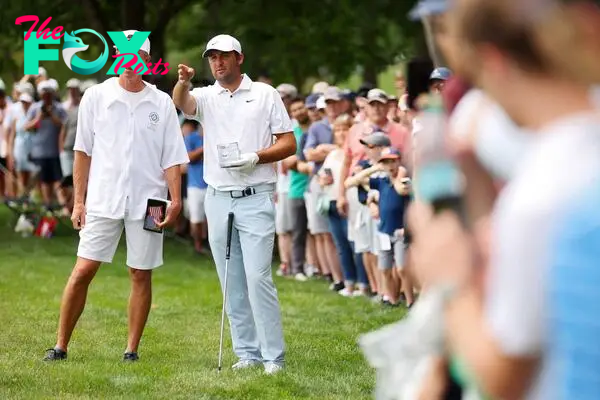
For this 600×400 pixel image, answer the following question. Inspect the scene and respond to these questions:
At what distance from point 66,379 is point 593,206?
22.2ft

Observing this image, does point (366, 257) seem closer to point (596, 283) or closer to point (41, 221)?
point (41, 221)

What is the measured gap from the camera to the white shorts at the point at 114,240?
9.20 meters

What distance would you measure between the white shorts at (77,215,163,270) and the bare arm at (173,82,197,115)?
2.77 ft

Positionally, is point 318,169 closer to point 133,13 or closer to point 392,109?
point 392,109

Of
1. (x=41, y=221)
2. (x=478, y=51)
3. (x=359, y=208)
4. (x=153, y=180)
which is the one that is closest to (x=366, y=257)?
(x=359, y=208)

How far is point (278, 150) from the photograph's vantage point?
29.1 ft

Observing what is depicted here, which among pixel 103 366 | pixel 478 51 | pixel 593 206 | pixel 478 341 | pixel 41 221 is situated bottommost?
pixel 41 221

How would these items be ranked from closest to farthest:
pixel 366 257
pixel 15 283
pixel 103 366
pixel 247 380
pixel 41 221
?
pixel 247 380 < pixel 103 366 < pixel 366 257 < pixel 15 283 < pixel 41 221

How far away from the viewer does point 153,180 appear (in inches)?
365

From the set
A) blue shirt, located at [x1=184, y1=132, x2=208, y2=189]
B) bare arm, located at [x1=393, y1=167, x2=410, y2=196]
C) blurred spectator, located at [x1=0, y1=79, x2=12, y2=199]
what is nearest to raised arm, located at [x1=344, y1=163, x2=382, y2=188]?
bare arm, located at [x1=393, y1=167, x2=410, y2=196]

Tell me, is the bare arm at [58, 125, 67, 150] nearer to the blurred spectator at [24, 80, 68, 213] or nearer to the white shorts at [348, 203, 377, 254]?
the blurred spectator at [24, 80, 68, 213]

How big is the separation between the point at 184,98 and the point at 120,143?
639 millimetres

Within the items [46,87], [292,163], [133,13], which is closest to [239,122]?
[292,163]

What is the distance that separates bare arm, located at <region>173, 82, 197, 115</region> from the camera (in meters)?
8.74
